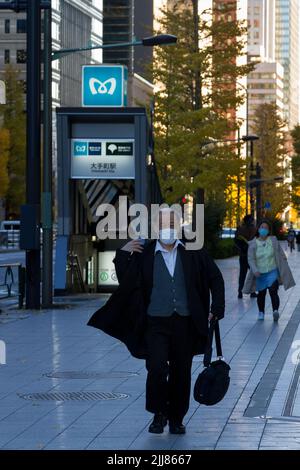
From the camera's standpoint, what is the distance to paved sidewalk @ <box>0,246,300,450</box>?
959 cm

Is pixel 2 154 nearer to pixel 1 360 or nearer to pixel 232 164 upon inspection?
pixel 232 164

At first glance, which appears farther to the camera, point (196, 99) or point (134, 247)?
point (196, 99)

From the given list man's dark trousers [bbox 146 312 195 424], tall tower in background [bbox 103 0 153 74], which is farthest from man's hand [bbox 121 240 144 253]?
tall tower in background [bbox 103 0 153 74]

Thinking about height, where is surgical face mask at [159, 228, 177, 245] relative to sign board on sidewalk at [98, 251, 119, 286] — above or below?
above

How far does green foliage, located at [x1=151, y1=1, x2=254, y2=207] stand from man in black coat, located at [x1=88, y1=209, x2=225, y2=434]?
40947 millimetres

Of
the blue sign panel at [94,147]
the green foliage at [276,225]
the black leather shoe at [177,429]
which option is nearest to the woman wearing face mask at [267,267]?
the blue sign panel at [94,147]

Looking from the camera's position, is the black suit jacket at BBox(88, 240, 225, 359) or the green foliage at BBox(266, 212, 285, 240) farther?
the green foliage at BBox(266, 212, 285, 240)

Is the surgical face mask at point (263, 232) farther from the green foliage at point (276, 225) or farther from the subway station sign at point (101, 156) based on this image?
the green foliage at point (276, 225)

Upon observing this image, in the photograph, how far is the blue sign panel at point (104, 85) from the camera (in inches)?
1120

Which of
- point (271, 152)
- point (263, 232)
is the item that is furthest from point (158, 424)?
point (271, 152)

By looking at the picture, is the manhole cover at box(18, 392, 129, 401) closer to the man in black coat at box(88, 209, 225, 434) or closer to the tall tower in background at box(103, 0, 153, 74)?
the man in black coat at box(88, 209, 225, 434)

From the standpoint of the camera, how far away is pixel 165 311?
9.85m

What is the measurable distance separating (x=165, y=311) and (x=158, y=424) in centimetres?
84

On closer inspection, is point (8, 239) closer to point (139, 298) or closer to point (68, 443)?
point (139, 298)
